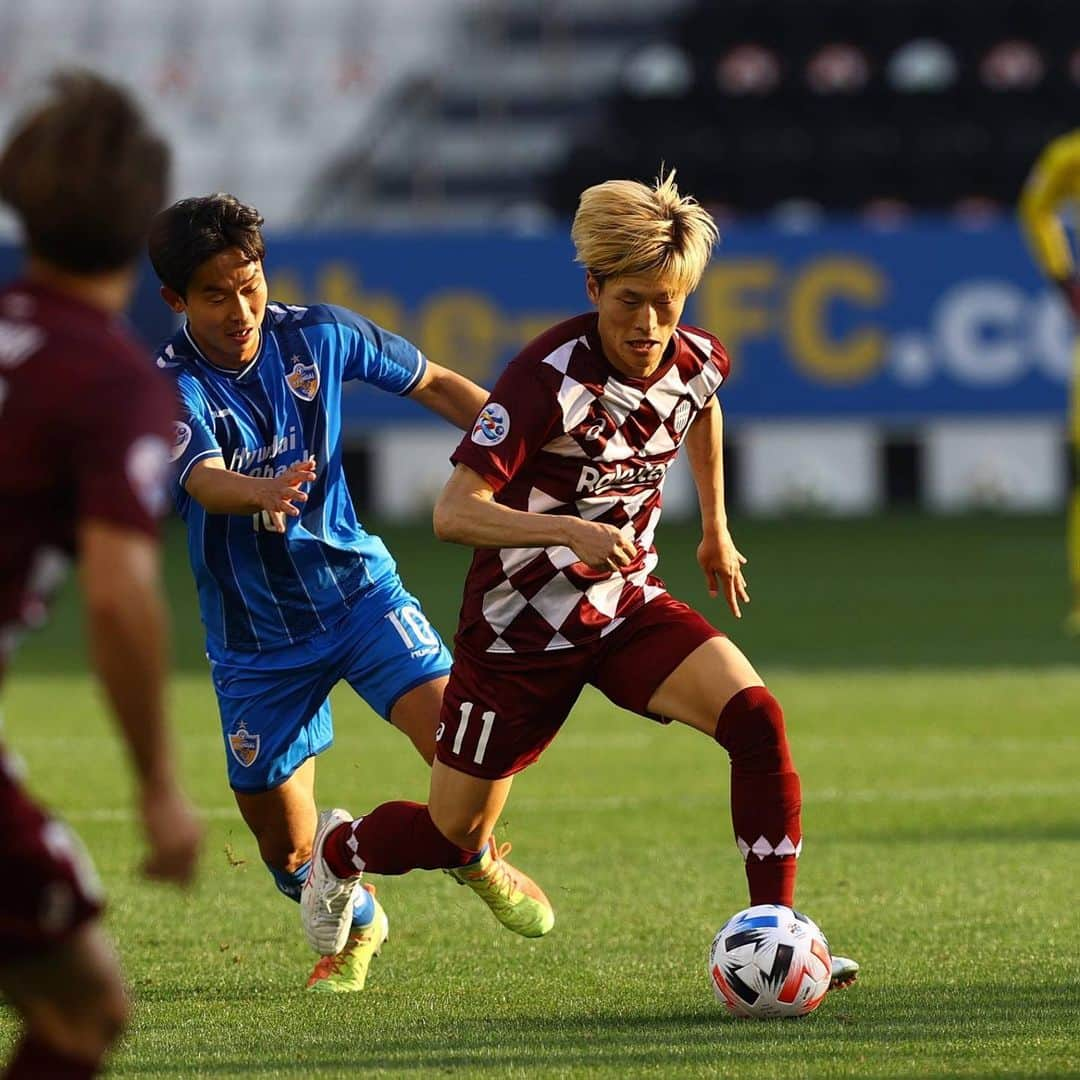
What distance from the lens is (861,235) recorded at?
66.6 feet

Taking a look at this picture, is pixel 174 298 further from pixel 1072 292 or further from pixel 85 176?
pixel 1072 292

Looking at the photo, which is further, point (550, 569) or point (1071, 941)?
point (1071, 941)

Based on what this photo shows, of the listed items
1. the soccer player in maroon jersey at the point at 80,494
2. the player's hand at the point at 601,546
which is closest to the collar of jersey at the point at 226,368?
the player's hand at the point at 601,546

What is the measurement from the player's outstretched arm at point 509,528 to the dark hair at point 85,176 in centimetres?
176

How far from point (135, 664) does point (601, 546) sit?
1881 millimetres

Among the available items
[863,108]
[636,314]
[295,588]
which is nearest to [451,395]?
[295,588]

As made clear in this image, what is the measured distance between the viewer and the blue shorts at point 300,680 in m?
5.73

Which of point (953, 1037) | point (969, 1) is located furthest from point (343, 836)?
point (969, 1)

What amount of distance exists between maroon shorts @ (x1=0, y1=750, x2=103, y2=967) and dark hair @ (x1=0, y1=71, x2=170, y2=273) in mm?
742

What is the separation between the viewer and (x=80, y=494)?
9.66 ft

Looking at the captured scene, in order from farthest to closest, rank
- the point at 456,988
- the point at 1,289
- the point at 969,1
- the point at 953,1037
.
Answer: the point at 969,1, the point at 456,988, the point at 953,1037, the point at 1,289

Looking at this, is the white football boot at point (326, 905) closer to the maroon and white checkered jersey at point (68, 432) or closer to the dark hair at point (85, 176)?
the maroon and white checkered jersey at point (68, 432)

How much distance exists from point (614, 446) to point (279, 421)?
38.2 inches

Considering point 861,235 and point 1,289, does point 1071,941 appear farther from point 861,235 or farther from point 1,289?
point 861,235
